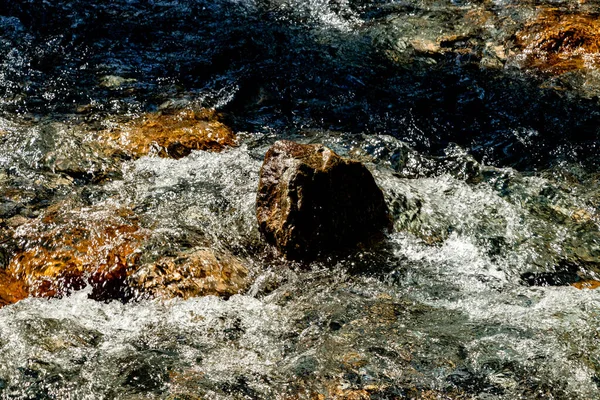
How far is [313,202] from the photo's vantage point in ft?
15.2

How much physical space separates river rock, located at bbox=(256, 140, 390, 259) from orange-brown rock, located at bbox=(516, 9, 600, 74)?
182 inches

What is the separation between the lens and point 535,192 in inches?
219

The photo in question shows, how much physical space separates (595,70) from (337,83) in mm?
3643

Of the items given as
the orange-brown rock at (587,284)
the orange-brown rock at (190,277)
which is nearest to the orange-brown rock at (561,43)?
the orange-brown rock at (587,284)

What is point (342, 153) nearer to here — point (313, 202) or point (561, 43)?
point (313, 202)

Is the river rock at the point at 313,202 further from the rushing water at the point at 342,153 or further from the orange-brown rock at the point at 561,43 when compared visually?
the orange-brown rock at the point at 561,43

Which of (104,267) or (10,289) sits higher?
(104,267)

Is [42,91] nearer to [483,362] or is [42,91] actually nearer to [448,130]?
[448,130]

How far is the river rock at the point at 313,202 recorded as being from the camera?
4582mm

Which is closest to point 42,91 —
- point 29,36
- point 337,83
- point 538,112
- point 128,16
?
point 29,36

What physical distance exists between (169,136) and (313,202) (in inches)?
94.4

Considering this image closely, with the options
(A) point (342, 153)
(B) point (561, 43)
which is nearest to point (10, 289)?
(A) point (342, 153)

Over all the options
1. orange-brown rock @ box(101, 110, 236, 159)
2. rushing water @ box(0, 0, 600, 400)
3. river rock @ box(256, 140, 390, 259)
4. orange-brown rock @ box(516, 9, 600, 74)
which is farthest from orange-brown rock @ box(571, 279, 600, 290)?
orange-brown rock @ box(516, 9, 600, 74)

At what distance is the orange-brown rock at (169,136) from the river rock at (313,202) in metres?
1.60
